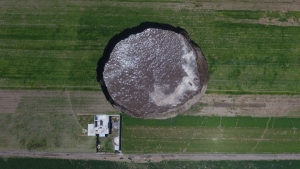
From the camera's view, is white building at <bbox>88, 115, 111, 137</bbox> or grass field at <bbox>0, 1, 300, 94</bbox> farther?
grass field at <bbox>0, 1, 300, 94</bbox>

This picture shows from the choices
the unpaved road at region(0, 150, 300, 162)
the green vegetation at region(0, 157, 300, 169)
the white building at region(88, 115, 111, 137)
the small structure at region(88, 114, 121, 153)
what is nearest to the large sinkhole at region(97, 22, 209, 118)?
the small structure at region(88, 114, 121, 153)

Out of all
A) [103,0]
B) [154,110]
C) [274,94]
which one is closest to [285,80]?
[274,94]

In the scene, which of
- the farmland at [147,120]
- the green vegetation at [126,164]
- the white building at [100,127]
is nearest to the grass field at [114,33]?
the farmland at [147,120]

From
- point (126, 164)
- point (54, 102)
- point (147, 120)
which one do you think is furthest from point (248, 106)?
point (54, 102)

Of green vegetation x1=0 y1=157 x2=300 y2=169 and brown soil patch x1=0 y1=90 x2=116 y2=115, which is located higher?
brown soil patch x1=0 y1=90 x2=116 y2=115

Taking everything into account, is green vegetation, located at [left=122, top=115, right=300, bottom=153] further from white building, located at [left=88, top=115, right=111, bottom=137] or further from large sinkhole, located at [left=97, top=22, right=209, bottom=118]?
white building, located at [left=88, top=115, right=111, bottom=137]

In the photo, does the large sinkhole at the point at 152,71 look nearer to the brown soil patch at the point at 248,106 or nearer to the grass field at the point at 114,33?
the grass field at the point at 114,33

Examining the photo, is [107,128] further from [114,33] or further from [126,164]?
[114,33]
